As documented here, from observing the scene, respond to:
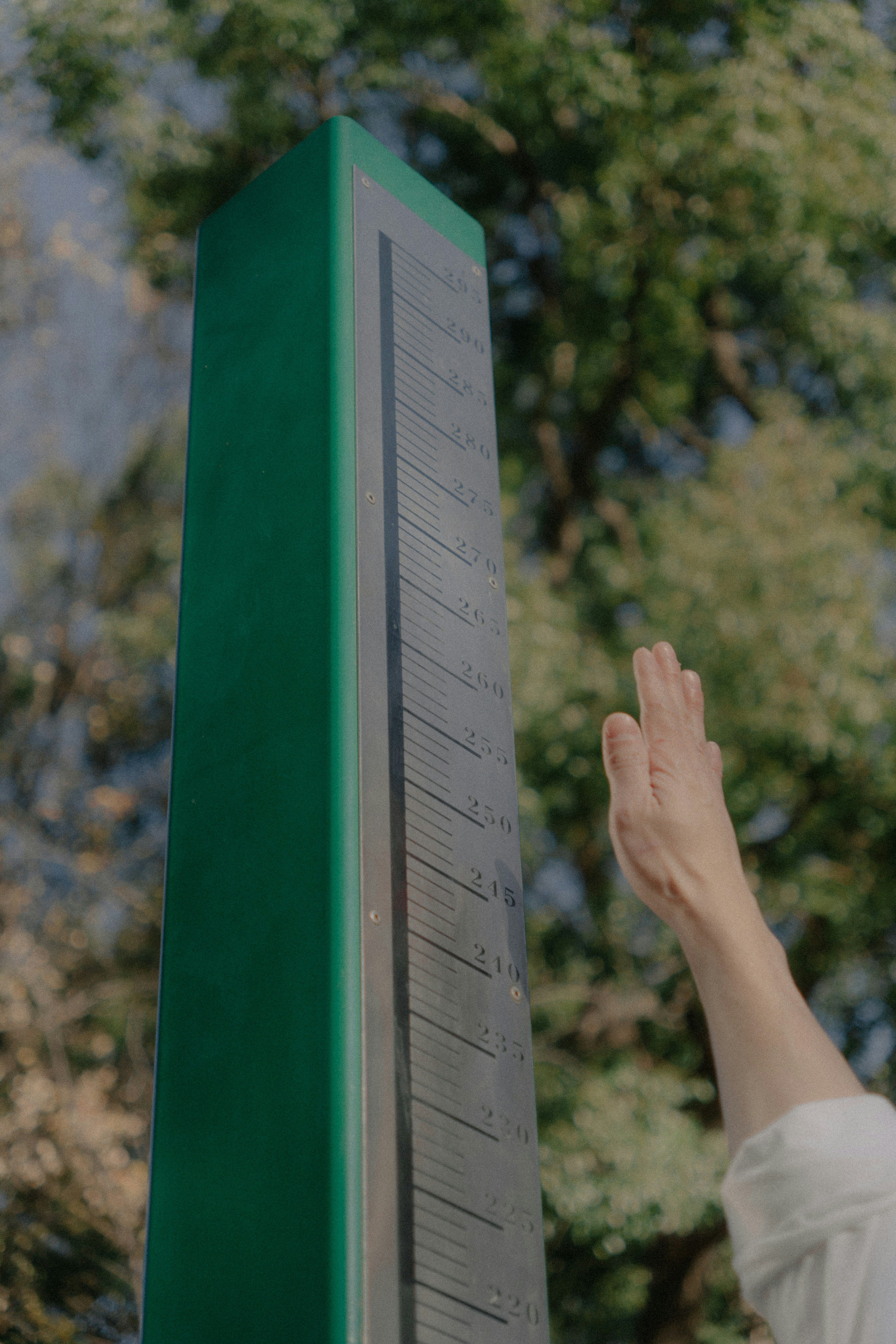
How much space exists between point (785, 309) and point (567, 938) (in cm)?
312

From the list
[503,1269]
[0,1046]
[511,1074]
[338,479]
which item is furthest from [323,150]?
[0,1046]

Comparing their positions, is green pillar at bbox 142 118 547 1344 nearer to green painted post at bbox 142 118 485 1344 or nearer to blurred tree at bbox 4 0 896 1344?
green painted post at bbox 142 118 485 1344

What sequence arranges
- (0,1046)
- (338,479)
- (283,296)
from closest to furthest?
(338,479) < (283,296) < (0,1046)

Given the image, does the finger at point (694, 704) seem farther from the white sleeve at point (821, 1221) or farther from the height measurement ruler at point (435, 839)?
the white sleeve at point (821, 1221)

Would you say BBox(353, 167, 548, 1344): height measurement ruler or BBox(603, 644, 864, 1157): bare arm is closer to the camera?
BBox(603, 644, 864, 1157): bare arm

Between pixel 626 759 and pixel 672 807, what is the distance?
70mm

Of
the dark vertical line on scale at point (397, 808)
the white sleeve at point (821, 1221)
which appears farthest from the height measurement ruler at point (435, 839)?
the white sleeve at point (821, 1221)

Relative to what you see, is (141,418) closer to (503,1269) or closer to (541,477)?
(541,477)

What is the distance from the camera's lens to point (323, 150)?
4.97ft

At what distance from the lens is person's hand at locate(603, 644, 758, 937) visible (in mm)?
968

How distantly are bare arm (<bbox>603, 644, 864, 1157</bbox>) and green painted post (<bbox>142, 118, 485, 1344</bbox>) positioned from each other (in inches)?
9.9

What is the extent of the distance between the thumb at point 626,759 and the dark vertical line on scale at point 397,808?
0.20m

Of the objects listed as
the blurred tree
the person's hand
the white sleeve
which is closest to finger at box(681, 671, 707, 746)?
the person's hand

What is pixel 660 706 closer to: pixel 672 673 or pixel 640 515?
pixel 672 673
